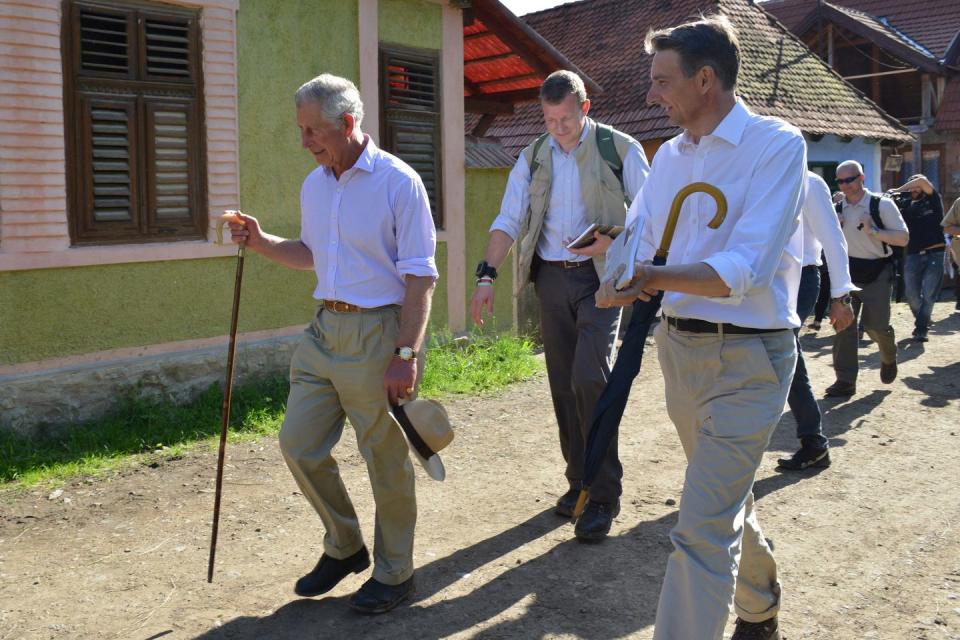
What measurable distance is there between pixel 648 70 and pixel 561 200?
13358 millimetres

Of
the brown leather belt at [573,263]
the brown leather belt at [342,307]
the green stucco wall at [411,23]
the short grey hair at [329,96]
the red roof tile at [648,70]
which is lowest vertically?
the brown leather belt at [342,307]

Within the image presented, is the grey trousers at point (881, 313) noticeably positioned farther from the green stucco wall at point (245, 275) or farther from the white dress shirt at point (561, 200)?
the green stucco wall at point (245, 275)

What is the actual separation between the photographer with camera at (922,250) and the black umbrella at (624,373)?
959 cm

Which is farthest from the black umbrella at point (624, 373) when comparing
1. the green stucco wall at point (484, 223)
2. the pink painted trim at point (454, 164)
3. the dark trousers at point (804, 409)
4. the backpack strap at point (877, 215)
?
the green stucco wall at point (484, 223)

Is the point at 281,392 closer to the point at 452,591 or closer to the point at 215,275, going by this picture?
the point at 215,275

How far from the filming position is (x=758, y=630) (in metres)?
3.66

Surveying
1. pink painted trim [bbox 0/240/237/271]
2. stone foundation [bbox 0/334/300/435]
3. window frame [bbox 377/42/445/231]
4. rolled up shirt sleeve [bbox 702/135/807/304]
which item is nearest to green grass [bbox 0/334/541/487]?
stone foundation [bbox 0/334/300/435]

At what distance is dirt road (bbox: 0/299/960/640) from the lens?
4.11 metres

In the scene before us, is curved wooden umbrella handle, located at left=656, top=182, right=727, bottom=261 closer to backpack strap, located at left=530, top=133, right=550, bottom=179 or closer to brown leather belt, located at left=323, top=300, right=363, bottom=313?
brown leather belt, located at left=323, top=300, right=363, bottom=313

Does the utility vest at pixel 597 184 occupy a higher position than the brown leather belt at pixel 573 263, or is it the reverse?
the utility vest at pixel 597 184

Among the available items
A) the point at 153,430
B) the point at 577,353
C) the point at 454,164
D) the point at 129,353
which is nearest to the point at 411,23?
the point at 454,164

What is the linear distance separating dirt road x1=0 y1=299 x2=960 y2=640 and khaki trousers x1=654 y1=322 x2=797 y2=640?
3.17ft

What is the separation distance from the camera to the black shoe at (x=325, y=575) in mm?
4273

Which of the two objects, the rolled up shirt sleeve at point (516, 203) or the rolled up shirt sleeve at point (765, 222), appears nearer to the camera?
the rolled up shirt sleeve at point (765, 222)
